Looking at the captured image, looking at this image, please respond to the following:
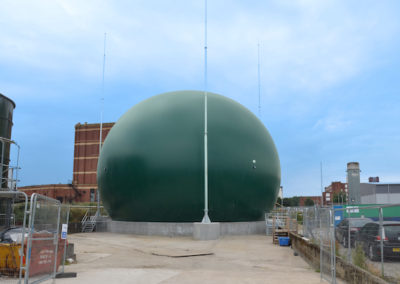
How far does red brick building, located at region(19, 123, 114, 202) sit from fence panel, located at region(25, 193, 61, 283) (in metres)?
54.8

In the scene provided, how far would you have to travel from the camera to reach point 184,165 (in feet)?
74.1

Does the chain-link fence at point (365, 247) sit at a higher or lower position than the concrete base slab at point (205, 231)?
higher

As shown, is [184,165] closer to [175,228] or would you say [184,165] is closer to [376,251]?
[175,228]

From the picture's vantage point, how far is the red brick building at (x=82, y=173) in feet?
201

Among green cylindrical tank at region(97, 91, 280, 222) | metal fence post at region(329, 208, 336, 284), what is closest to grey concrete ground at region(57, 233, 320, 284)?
metal fence post at region(329, 208, 336, 284)

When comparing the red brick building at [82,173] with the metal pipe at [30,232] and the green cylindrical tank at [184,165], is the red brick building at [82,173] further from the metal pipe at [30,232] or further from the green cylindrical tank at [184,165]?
the metal pipe at [30,232]

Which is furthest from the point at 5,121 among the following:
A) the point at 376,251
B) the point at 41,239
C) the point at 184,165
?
the point at 376,251

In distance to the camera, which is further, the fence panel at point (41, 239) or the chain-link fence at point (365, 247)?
the chain-link fence at point (365, 247)

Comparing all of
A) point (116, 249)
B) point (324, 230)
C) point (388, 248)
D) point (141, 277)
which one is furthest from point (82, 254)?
point (388, 248)

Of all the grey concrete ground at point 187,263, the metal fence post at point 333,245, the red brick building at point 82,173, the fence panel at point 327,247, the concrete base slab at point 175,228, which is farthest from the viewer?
the red brick building at point 82,173

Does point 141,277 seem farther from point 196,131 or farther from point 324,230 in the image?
point 196,131

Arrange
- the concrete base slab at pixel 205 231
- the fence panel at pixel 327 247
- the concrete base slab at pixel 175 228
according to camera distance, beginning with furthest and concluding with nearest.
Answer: the concrete base slab at pixel 175 228, the concrete base slab at pixel 205 231, the fence panel at pixel 327 247

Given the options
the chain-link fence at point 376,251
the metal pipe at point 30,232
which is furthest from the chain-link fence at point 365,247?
the metal pipe at point 30,232

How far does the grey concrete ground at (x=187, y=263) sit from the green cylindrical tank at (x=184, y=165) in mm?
2660
